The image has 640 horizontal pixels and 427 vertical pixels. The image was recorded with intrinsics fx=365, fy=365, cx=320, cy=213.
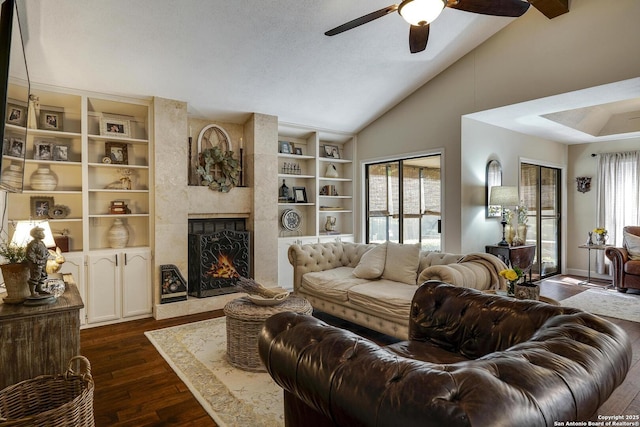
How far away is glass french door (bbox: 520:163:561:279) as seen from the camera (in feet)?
20.8

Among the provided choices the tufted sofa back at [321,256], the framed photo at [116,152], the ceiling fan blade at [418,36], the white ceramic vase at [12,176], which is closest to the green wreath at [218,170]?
the framed photo at [116,152]

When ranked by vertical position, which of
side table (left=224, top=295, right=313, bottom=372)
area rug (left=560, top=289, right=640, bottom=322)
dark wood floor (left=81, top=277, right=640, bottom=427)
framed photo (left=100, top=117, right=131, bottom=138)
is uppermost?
framed photo (left=100, top=117, right=131, bottom=138)

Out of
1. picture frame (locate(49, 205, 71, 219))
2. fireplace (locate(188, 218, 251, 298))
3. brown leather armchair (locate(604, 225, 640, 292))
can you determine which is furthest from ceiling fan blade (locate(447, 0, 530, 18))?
brown leather armchair (locate(604, 225, 640, 292))

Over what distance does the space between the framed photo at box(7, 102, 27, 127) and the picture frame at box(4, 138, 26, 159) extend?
0.33 ft

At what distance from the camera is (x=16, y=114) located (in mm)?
2107

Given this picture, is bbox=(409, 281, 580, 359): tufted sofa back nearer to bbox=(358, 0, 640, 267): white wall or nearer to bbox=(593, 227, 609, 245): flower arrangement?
bbox=(358, 0, 640, 267): white wall

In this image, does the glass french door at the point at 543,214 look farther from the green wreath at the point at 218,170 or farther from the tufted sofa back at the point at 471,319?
the tufted sofa back at the point at 471,319

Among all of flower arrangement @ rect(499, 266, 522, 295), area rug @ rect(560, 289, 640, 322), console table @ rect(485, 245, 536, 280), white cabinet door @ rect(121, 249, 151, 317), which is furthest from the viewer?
console table @ rect(485, 245, 536, 280)

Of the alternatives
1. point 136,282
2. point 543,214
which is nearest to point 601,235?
point 543,214

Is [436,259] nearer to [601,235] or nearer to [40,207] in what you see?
[601,235]

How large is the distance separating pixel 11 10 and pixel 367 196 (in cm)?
510

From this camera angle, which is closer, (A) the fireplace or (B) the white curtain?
(A) the fireplace

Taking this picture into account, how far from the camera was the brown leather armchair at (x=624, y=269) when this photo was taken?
5.31 meters

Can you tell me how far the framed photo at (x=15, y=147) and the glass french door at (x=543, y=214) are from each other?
252 inches
